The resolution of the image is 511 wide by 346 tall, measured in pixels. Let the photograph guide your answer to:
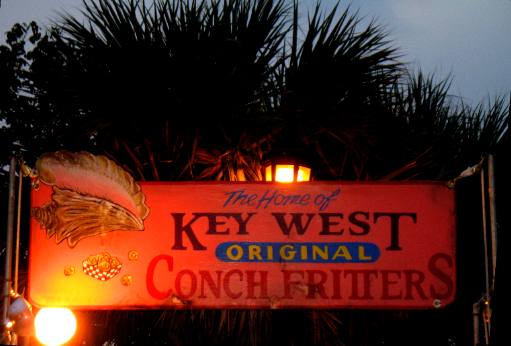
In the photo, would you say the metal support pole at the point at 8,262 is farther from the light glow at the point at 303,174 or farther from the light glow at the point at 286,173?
the light glow at the point at 303,174

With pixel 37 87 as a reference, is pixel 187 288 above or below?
below

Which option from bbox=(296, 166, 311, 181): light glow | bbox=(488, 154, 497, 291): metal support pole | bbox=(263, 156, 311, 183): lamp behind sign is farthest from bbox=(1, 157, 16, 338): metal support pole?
bbox=(488, 154, 497, 291): metal support pole

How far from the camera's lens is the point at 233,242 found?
214 inches

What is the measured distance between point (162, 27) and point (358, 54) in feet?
5.46

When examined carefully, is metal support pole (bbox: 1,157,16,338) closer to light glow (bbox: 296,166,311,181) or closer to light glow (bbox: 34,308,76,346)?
light glow (bbox: 34,308,76,346)

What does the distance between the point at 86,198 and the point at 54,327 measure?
997 mm

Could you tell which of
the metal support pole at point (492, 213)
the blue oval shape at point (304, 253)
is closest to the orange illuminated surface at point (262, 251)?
the blue oval shape at point (304, 253)

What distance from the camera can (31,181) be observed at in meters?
5.48

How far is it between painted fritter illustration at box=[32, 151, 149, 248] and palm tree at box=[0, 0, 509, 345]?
0.65 metres

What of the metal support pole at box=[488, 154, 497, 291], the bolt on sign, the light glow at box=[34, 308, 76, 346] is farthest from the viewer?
the bolt on sign

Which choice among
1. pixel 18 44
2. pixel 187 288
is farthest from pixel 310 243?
pixel 18 44

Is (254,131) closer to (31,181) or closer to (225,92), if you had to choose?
(225,92)

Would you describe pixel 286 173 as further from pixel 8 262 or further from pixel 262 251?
pixel 8 262

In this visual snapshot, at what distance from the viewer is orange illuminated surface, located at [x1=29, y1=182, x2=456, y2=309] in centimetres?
537
